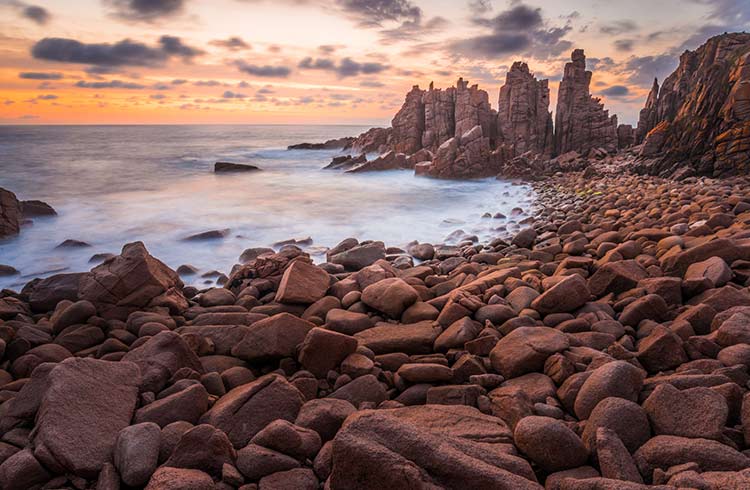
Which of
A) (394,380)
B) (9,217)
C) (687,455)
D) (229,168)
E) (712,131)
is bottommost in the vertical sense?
(394,380)

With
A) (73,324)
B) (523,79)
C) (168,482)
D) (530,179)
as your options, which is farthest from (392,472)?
(523,79)

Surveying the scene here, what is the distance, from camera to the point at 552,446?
6.85 feet

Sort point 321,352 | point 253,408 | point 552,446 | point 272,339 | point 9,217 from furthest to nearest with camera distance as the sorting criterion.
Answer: point 9,217, point 272,339, point 321,352, point 253,408, point 552,446

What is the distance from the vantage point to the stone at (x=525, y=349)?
9.78 ft

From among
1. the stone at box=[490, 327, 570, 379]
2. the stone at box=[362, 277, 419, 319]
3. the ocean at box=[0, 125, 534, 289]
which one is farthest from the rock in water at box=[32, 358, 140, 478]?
the ocean at box=[0, 125, 534, 289]

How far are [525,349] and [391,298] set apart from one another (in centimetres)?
160

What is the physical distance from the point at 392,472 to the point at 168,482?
1.05 metres

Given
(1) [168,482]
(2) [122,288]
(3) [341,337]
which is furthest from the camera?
(2) [122,288]

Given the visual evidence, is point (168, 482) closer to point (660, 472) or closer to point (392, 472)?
point (392, 472)

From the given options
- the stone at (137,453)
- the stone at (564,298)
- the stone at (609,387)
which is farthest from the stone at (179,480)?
the stone at (564,298)

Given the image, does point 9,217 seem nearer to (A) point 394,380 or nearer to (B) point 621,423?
(A) point 394,380

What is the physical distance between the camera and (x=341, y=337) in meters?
3.34

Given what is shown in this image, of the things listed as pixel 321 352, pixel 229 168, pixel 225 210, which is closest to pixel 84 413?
pixel 321 352

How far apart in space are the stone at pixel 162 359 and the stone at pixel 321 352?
83cm
